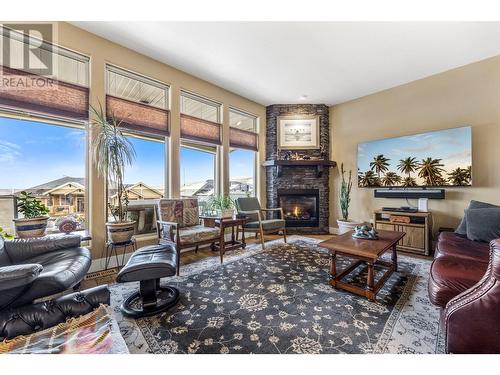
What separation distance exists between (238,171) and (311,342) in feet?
11.9

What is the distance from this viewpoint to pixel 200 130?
385 centimetres

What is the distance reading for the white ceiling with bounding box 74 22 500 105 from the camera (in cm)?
247

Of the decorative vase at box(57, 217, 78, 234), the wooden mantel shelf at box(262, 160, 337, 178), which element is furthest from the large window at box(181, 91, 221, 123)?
the decorative vase at box(57, 217, 78, 234)

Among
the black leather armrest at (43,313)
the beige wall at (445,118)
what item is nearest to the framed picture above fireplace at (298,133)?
the beige wall at (445,118)

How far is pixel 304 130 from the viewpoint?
4.91 metres

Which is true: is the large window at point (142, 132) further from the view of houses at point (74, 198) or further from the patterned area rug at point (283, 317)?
the patterned area rug at point (283, 317)

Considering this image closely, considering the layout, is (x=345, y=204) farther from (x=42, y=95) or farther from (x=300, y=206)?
(x=42, y=95)

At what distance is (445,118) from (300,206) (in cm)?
300

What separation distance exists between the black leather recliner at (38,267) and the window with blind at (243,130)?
125 inches

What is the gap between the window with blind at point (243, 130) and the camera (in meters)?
4.45

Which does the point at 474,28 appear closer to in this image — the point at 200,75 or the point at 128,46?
the point at 200,75

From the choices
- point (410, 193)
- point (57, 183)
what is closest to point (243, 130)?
point (57, 183)
